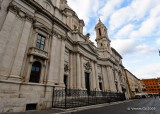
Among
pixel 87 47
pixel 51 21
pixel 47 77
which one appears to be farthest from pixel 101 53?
pixel 47 77

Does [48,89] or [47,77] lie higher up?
[47,77]

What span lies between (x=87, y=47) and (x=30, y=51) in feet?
45.1

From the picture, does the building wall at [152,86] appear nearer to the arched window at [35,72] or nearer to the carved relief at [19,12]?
the arched window at [35,72]

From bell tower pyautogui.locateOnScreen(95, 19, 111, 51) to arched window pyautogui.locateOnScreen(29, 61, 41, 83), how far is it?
78.7 feet

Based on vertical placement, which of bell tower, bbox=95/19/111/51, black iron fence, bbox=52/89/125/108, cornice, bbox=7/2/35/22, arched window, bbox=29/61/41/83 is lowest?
black iron fence, bbox=52/89/125/108

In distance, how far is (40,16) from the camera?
439 inches

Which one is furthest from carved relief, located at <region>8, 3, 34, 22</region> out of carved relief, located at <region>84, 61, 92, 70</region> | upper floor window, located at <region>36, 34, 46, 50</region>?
carved relief, located at <region>84, 61, 92, 70</region>

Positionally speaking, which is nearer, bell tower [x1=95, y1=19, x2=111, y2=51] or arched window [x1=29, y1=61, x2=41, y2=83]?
arched window [x1=29, y1=61, x2=41, y2=83]

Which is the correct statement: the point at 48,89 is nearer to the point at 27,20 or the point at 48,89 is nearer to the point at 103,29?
the point at 27,20

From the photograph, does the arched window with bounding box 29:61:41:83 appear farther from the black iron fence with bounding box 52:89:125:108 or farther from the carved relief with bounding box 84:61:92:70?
the carved relief with bounding box 84:61:92:70

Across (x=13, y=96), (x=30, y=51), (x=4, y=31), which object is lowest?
(x=13, y=96)

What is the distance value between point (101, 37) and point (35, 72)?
27.1m

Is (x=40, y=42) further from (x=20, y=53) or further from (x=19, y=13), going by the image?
(x=19, y=13)

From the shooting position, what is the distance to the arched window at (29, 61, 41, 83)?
8970 millimetres
